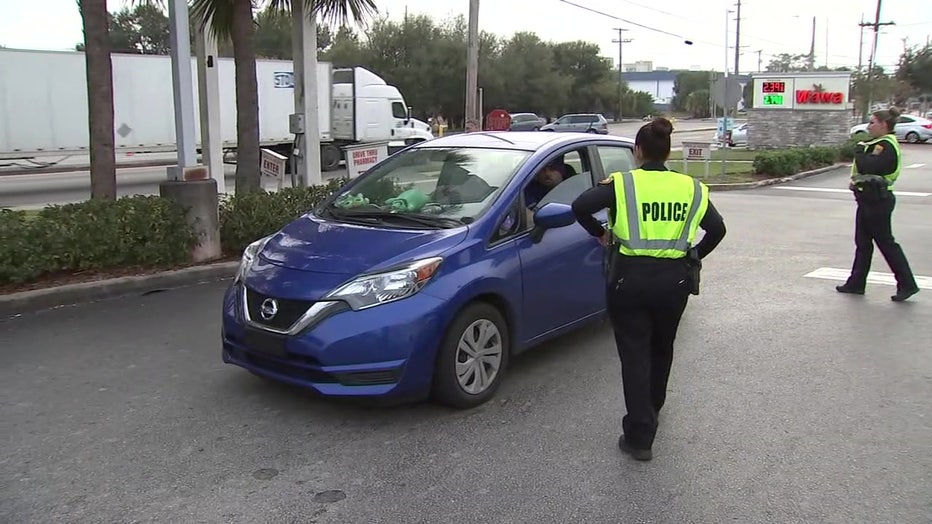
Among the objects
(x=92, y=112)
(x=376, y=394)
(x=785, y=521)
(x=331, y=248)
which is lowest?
Answer: (x=785, y=521)

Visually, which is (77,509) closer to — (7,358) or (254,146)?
(7,358)

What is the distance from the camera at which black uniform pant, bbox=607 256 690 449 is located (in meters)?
3.74

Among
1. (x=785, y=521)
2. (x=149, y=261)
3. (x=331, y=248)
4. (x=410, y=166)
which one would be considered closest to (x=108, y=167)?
(x=149, y=261)

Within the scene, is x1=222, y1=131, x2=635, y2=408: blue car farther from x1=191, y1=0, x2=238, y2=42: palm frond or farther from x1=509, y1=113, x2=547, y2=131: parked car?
x1=509, y1=113, x2=547, y2=131: parked car

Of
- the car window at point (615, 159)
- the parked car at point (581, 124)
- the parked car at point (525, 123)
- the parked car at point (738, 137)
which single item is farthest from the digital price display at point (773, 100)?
the car window at point (615, 159)

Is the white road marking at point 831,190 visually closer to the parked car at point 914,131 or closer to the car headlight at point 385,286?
the car headlight at point 385,286

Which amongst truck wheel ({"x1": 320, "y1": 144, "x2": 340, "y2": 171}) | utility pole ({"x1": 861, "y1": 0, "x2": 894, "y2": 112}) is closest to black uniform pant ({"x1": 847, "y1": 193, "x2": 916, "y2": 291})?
truck wheel ({"x1": 320, "y1": 144, "x2": 340, "y2": 171})

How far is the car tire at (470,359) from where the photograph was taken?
432cm

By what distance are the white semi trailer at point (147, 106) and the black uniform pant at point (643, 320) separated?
18.5 m

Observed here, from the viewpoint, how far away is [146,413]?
4.48 meters

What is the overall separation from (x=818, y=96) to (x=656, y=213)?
31488 mm

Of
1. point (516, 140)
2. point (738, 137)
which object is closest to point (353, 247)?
point (516, 140)

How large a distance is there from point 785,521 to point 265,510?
2.27 meters

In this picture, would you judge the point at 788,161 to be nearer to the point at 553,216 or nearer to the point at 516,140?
the point at 516,140
